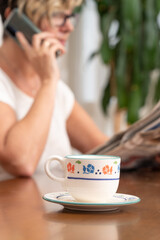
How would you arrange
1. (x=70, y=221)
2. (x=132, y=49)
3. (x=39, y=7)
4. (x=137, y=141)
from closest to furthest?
(x=70, y=221) < (x=137, y=141) < (x=39, y=7) < (x=132, y=49)

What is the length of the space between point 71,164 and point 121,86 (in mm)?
2271

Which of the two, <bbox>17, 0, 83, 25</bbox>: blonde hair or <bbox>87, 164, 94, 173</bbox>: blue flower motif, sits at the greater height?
<bbox>17, 0, 83, 25</bbox>: blonde hair

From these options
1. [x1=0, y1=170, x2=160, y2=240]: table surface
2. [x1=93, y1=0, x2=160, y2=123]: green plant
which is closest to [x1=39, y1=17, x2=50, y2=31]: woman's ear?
[x1=0, y1=170, x2=160, y2=240]: table surface

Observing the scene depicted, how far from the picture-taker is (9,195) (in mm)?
732

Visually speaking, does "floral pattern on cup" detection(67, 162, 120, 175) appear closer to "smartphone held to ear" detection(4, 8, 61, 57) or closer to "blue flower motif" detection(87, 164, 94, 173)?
"blue flower motif" detection(87, 164, 94, 173)

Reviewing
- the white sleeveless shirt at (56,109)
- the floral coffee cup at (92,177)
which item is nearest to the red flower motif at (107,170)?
the floral coffee cup at (92,177)

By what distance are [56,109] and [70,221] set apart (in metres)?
1.17

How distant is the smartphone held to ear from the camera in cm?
147

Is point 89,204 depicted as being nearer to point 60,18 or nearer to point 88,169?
point 88,169

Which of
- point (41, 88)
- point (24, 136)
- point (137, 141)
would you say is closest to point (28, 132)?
point (24, 136)

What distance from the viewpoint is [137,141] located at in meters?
1.03

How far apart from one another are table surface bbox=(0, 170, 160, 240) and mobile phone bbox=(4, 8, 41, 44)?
0.84m

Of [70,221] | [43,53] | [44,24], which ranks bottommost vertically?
[70,221]

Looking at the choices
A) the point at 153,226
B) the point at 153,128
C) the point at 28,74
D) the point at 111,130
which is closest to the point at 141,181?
the point at 153,128
